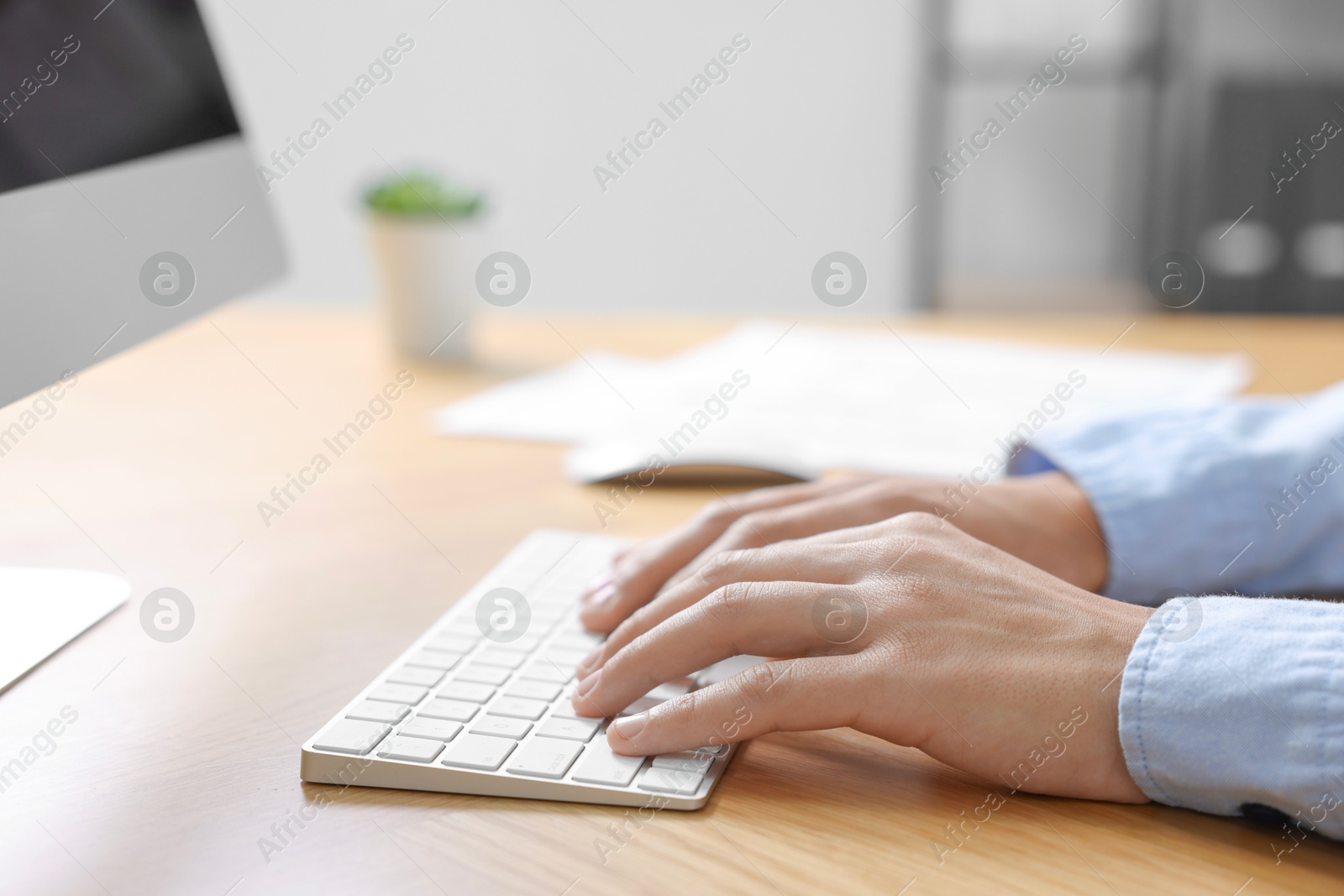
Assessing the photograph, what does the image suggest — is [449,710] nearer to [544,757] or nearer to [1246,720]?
[544,757]

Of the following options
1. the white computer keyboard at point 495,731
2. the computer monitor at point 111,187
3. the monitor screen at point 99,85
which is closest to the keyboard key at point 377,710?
the white computer keyboard at point 495,731

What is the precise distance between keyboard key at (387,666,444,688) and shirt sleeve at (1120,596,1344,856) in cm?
29

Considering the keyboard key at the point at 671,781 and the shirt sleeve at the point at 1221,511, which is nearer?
the keyboard key at the point at 671,781

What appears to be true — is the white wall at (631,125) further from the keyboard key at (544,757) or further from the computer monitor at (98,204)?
the keyboard key at (544,757)

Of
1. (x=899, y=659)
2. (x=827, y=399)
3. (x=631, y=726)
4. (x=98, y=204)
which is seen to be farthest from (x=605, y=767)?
(x=827, y=399)

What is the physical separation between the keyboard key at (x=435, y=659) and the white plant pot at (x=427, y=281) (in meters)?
0.70

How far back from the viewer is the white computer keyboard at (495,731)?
1.38 ft

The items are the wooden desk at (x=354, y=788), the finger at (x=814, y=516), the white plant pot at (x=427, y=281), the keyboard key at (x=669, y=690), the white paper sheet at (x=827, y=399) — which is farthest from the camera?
the white plant pot at (x=427, y=281)

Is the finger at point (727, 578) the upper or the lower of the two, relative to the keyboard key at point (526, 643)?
lower

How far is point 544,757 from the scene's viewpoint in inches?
17.0

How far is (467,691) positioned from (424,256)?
0.76 m

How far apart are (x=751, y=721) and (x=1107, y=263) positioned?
2944 mm

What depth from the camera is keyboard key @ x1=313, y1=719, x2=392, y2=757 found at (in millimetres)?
432

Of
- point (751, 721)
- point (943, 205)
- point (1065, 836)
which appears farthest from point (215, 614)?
point (943, 205)
